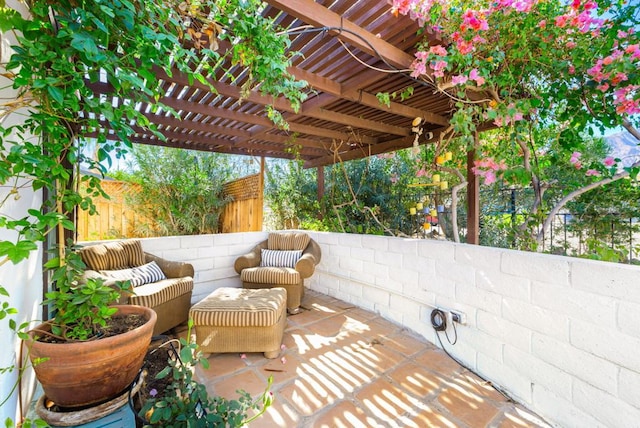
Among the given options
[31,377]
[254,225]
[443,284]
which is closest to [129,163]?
[254,225]

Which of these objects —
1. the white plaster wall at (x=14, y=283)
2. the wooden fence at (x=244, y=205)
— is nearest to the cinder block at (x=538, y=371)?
the white plaster wall at (x=14, y=283)

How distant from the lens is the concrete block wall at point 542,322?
4.45 feet

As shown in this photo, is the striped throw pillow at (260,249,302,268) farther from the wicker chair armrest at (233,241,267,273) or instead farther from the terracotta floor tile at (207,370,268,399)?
the terracotta floor tile at (207,370,268,399)

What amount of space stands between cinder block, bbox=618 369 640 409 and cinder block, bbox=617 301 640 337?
7.5 inches

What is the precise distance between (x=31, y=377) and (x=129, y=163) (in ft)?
15.4

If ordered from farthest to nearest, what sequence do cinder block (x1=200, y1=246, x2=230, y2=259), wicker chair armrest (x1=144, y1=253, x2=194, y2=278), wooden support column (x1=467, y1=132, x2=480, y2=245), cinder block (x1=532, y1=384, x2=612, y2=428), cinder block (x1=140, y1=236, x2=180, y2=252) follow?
cinder block (x1=200, y1=246, x2=230, y2=259) → cinder block (x1=140, y1=236, x2=180, y2=252) → wooden support column (x1=467, y1=132, x2=480, y2=245) → wicker chair armrest (x1=144, y1=253, x2=194, y2=278) → cinder block (x1=532, y1=384, x2=612, y2=428)

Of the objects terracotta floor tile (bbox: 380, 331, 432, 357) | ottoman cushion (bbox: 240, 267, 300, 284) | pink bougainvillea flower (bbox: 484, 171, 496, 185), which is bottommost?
terracotta floor tile (bbox: 380, 331, 432, 357)

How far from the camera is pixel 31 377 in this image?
157 cm

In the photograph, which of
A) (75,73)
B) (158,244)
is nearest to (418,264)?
(75,73)

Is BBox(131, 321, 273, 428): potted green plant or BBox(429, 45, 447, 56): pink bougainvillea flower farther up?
BBox(429, 45, 447, 56): pink bougainvillea flower

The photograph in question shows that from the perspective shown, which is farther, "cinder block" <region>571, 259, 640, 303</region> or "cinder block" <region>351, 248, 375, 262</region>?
"cinder block" <region>351, 248, 375, 262</region>

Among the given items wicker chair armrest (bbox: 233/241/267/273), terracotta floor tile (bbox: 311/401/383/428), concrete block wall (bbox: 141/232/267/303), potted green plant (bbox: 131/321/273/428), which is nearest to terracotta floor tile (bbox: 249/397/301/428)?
terracotta floor tile (bbox: 311/401/383/428)

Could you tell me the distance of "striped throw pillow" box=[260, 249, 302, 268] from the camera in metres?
3.57

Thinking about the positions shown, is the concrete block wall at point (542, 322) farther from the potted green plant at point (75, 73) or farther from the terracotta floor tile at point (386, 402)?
the potted green plant at point (75, 73)
